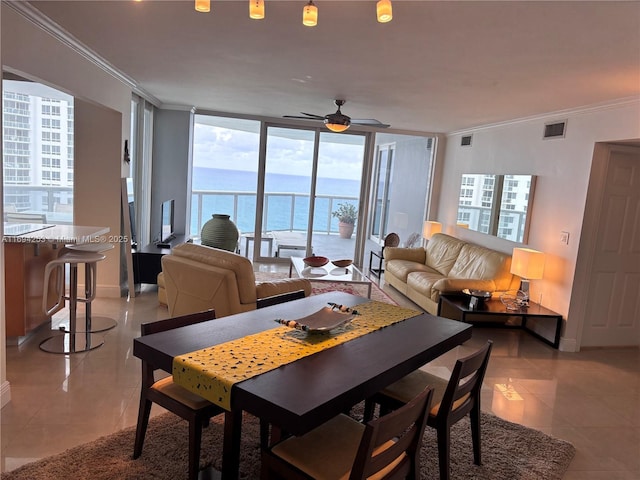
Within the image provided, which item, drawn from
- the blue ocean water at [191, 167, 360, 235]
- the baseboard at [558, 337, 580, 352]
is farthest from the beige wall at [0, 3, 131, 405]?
the baseboard at [558, 337, 580, 352]

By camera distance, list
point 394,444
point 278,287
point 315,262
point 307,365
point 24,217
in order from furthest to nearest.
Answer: point 315,262 < point 24,217 < point 278,287 < point 307,365 < point 394,444

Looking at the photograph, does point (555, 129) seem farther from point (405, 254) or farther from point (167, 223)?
point (167, 223)

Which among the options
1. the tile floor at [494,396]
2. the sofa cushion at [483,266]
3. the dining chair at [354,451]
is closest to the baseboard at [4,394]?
the tile floor at [494,396]

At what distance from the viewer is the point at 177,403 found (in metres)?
2.10

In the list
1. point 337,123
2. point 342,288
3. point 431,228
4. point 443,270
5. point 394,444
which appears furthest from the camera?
point 431,228

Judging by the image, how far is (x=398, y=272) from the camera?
6.17 metres

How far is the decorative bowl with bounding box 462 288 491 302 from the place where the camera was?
4.62 m

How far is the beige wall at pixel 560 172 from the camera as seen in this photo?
13.7 ft

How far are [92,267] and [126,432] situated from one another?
1808 mm

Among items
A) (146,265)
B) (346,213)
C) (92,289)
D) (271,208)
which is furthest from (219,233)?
(346,213)

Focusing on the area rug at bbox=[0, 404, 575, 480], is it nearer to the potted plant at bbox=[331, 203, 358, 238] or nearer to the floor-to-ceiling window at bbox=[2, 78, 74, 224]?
the floor-to-ceiling window at bbox=[2, 78, 74, 224]

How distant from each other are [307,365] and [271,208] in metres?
5.86

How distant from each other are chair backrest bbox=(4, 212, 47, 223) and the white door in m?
6.03

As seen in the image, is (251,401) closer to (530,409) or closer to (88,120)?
(530,409)
